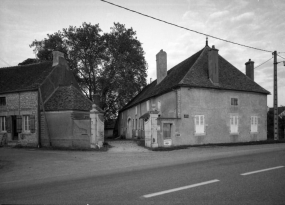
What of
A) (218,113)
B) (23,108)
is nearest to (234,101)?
(218,113)

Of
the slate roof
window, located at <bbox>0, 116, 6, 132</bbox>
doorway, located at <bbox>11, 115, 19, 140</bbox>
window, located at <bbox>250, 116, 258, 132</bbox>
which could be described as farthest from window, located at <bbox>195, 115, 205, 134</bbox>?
window, located at <bbox>0, 116, 6, 132</bbox>

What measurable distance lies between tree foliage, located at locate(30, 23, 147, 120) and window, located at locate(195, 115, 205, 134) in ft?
48.2

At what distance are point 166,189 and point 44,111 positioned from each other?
59.3ft

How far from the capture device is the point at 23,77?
24078 mm

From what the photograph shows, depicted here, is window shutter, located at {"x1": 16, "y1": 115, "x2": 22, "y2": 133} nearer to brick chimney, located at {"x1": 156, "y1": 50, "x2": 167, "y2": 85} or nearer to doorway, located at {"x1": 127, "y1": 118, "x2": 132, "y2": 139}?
doorway, located at {"x1": 127, "y1": 118, "x2": 132, "y2": 139}

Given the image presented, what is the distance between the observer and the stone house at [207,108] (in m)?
17.8

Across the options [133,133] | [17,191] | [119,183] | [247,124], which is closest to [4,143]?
[133,133]

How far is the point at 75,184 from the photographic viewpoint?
6.61m

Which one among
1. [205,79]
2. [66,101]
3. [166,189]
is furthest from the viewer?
[66,101]

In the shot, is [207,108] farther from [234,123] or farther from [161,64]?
[161,64]

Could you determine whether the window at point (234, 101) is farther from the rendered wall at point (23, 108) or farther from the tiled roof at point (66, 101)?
the rendered wall at point (23, 108)

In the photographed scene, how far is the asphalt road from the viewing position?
486 cm

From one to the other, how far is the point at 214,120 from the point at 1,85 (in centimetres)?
2304

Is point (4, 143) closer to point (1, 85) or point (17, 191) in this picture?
point (1, 85)
